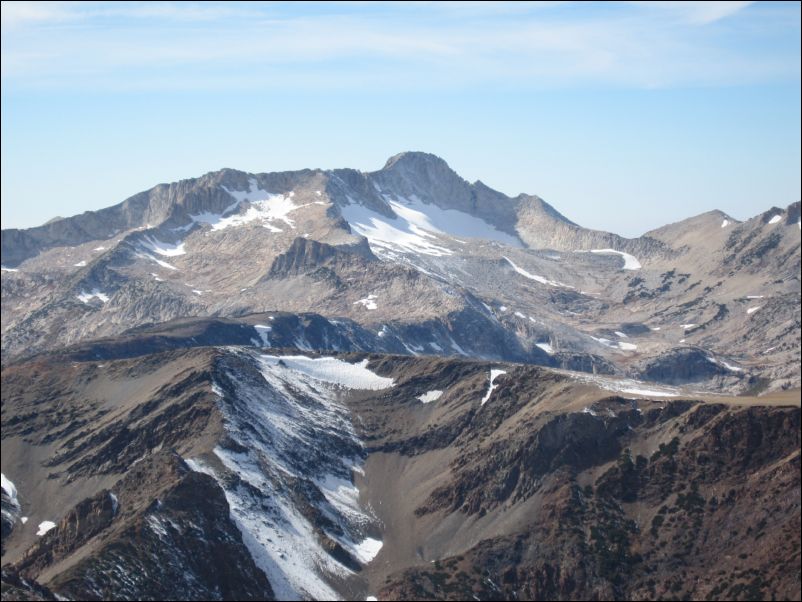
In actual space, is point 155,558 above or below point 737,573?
above

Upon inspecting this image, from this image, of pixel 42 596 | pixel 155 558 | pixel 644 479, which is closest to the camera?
pixel 42 596

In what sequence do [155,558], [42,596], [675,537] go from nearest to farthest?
[42,596] → [155,558] → [675,537]

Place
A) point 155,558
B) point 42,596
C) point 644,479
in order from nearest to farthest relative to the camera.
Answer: point 42,596, point 155,558, point 644,479

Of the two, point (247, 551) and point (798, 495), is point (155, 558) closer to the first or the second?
point (247, 551)

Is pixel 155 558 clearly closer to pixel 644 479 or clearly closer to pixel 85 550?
pixel 85 550

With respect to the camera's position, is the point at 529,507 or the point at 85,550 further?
the point at 529,507

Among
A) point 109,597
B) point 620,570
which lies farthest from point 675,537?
point 109,597

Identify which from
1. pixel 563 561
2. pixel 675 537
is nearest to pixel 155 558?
pixel 563 561

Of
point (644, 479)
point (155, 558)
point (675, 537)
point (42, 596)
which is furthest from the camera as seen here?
→ point (644, 479)

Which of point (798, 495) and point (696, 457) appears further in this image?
point (696, 457)
